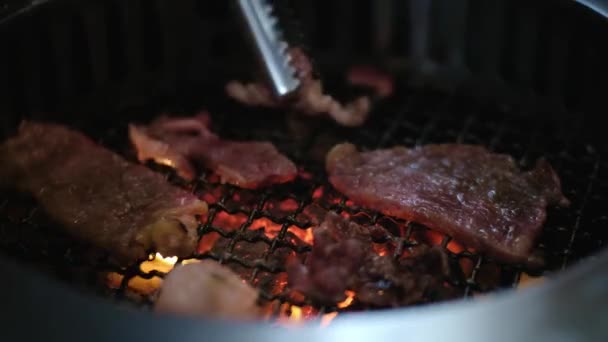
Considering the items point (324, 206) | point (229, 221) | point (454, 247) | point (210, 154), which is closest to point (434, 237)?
point (454, 247)

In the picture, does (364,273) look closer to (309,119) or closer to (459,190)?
(459,190)

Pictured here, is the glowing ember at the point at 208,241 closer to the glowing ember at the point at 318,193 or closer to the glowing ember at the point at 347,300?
the glowing ember at the point at 318,193

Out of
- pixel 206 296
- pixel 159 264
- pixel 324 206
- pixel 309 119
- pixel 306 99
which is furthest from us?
pixel 309 119

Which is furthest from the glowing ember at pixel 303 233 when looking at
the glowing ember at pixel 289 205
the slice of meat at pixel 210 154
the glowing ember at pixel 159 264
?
the glowing ember at pixel 159 264

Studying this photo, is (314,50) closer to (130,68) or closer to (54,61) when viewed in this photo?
(130,68)

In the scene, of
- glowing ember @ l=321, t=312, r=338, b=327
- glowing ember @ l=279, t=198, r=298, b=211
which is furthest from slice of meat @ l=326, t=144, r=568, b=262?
glowing ember @ l=321, t=312, r=338, b=327

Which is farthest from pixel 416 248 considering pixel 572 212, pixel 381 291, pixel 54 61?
pixel 54 61
